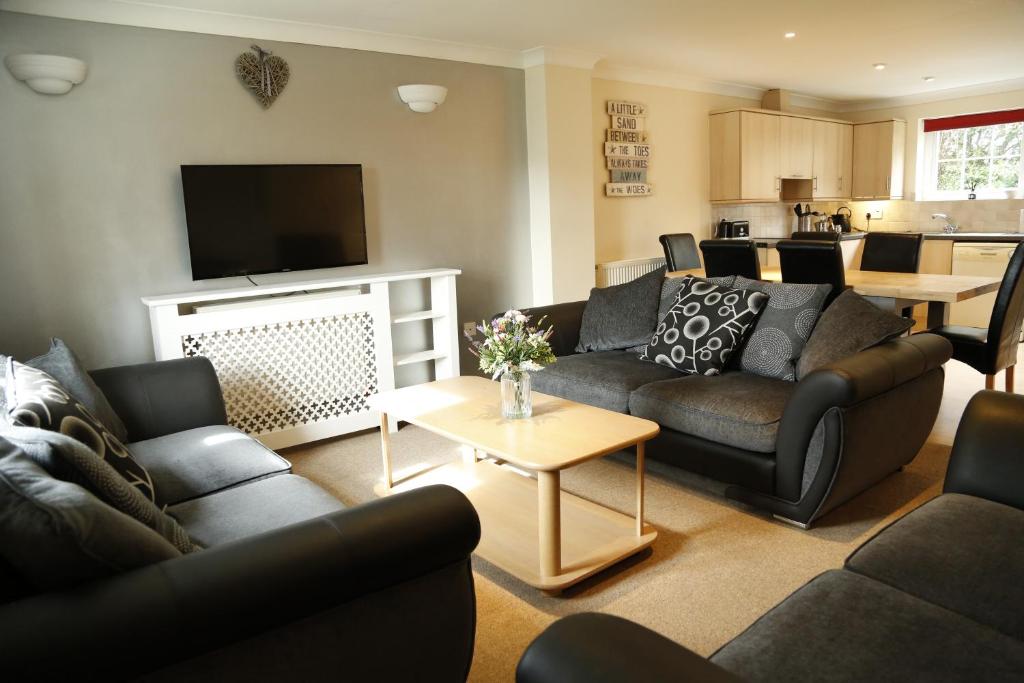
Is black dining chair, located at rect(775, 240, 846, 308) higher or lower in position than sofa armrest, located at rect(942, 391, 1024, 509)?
higher

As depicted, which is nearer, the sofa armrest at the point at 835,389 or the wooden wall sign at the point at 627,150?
the sofa armrest at the point at 835,389

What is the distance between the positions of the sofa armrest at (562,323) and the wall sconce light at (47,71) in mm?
2507

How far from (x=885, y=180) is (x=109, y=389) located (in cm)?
800

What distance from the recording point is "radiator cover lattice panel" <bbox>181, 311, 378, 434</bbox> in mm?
3730

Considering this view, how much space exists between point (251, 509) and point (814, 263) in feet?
11.4

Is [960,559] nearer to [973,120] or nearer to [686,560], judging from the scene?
[686,560]

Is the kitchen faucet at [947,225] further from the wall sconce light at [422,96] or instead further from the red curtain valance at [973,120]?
the wall sconce light at [422,96]

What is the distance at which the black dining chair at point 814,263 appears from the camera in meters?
4.12

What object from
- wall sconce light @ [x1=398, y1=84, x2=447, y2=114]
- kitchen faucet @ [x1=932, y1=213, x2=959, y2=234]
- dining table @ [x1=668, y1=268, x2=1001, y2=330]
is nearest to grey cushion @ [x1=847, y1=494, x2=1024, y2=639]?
dining table @ [x1=668, y1=268, x2=1001, y2=330]

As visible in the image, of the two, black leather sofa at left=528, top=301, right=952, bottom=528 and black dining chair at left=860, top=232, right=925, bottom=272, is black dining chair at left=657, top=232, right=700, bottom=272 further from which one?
black leather sofa at left=528, top=301, right=952, bottom=528

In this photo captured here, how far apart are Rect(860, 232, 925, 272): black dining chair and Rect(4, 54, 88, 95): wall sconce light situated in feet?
16.5

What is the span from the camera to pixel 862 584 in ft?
5.08

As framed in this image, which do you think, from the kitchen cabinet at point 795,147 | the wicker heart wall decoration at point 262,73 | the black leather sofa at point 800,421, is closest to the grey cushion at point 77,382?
the wicker heart wall decoration at point 262,73

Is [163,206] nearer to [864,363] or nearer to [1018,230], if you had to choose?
[864,363]
